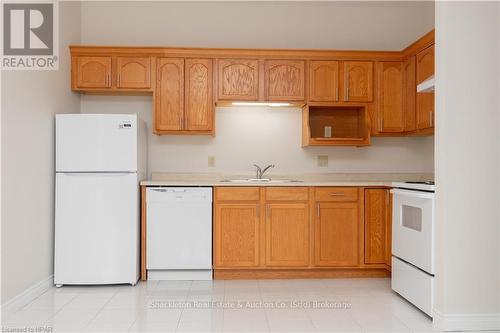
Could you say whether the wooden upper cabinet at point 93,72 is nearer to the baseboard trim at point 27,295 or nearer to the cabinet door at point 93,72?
the cabinet door at point 93,72

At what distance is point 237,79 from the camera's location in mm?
4352

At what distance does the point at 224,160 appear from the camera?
4703 mm

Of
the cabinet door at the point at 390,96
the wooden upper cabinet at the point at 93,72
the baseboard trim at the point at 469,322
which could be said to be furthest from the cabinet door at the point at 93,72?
the baseboard trim at the point at 469,322

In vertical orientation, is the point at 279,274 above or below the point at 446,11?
below

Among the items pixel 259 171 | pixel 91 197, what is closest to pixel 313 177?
pixel 259 171

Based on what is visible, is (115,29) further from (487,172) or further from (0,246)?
(487,172)

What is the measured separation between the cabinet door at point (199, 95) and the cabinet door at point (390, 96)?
168cm

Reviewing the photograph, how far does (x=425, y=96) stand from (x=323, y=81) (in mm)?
953

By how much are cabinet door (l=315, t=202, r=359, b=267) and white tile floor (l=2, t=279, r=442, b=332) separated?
0.73ft

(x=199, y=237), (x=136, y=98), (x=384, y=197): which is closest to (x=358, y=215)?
(x=384, y=197)

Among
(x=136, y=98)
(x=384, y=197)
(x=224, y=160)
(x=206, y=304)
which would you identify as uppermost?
(x=136, y=98)

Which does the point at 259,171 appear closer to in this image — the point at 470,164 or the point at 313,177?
the point at 313,177

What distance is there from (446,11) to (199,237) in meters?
2.62

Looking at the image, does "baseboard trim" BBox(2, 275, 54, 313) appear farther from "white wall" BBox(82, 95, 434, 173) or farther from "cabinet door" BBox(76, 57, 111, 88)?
"cabinet door" BBox(76, 57, 111, 88)
